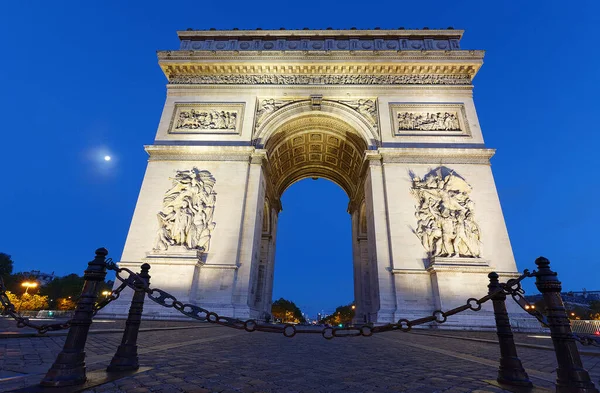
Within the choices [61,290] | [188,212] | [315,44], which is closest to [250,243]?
[188,212]

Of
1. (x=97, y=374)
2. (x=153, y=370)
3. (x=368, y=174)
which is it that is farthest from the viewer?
(x=368, y=174)

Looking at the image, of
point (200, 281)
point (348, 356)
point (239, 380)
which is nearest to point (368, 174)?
point (200, 281)

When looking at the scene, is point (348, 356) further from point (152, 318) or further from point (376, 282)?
point (152, 318)

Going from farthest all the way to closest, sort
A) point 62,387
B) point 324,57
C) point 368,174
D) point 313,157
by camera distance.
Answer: point 313,157 < point 324,57 < point 368,174 < point 62,387

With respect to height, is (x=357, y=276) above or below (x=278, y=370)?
above

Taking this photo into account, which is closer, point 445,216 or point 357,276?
point 445,216

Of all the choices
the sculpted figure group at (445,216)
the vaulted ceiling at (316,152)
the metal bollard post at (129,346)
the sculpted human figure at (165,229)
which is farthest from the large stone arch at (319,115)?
the metal bollard post at (129,346)

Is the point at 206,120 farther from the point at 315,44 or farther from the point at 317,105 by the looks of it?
the point at 315,44

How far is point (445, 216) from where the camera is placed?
1165 centimetres

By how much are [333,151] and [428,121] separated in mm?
5887

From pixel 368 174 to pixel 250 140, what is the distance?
19.0 ft

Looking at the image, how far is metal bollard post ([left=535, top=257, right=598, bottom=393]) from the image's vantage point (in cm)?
212

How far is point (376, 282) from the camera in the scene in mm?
11617

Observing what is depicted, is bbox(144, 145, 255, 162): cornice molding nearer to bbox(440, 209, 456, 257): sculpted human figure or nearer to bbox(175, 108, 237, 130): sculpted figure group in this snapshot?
bbox(175, 108, 237, 130): sculpted figure group
